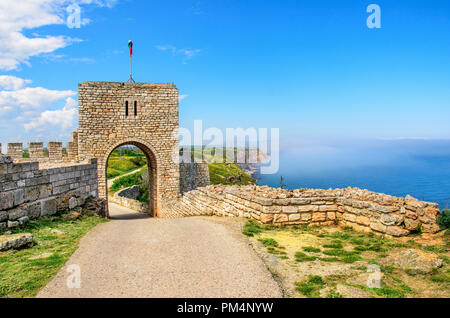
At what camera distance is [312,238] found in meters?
7.07

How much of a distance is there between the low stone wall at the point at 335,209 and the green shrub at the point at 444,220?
11 cm

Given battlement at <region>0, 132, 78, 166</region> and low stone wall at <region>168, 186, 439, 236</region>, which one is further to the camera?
battlement at <region>0, 132, 78, 166</region>

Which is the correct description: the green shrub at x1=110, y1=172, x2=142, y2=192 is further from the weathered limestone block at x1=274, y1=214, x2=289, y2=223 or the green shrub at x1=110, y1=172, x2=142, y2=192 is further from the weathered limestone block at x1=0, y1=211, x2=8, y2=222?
the weathered limestone block at x1=274, y1=214, x2=289, y2=223

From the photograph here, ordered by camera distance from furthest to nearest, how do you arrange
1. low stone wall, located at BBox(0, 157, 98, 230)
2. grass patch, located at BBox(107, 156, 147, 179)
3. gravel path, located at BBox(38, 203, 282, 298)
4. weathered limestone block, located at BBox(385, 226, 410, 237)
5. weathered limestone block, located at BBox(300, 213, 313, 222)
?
grass patch, located at BBox(107, 156, 147, 179)
weathered limestone block, located at BBox(300, 213, 313, 222)
low stone wall, located at BBox(0, 157, 98, 230)
weathered limestone block, located at BBox(385, 226, 410, 237)
gravel path, located at BBox(38, 203, 282, 298)

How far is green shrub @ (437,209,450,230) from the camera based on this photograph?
21.2 ft

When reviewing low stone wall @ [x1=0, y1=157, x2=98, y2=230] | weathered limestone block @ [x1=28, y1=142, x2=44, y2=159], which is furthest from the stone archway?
low stone wall @ [x1=0, y1=157, x2=98, y2=230]

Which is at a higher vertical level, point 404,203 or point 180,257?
point 404,203

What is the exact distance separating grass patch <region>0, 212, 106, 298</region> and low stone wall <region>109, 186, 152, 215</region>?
12.4 metres

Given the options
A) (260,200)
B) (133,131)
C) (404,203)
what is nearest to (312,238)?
(260,200)

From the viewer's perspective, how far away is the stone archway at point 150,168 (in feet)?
53.1

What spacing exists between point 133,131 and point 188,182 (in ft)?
20.8

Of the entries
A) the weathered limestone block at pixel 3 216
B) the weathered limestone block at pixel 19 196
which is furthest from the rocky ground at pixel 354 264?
the weathered limestone block at pixel 19 196

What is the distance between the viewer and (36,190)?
27.3ft

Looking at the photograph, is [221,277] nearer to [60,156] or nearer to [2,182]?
[2,182]
